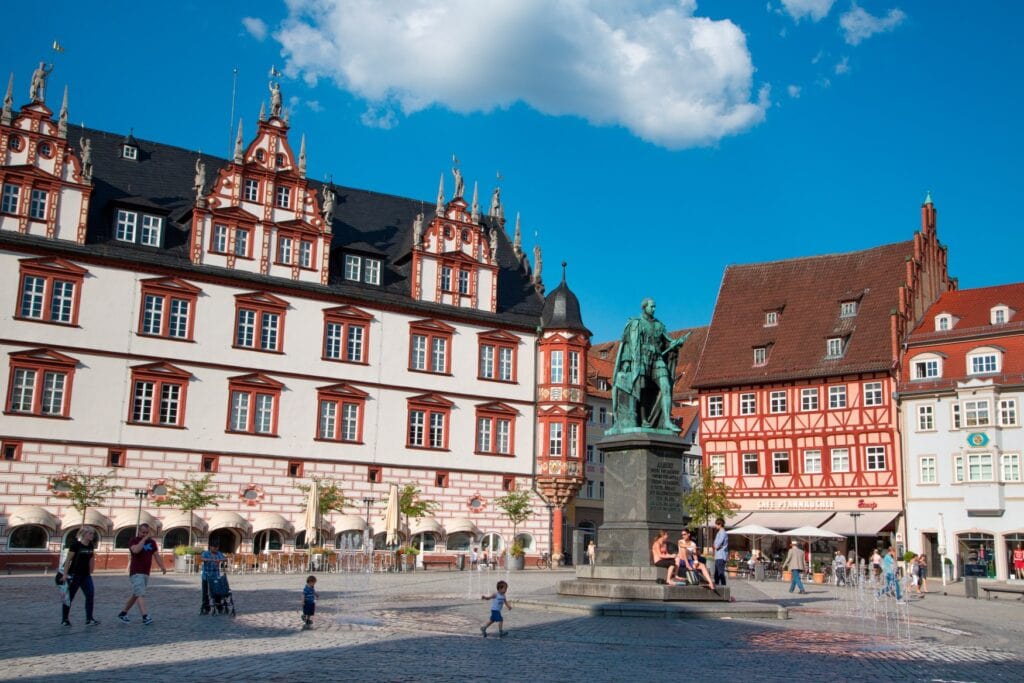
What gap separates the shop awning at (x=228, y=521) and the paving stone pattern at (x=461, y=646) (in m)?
16.3

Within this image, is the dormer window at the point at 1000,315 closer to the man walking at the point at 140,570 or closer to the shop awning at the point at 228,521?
the shop awning at the point at 228,521

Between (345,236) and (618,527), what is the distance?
2959 centimetres

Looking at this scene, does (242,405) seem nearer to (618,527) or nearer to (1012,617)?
(618,527)

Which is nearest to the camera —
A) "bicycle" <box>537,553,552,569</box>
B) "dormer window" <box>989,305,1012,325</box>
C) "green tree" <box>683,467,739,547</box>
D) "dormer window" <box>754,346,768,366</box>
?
"bicycle" <box>537,553,552,569</box>

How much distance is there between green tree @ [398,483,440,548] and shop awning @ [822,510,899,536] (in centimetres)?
1938

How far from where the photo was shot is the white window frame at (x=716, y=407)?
58.3 m

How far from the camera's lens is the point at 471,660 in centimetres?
1324

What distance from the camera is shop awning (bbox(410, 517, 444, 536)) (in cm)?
4538

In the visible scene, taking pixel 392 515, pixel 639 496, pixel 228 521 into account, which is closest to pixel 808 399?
pixel 392 515

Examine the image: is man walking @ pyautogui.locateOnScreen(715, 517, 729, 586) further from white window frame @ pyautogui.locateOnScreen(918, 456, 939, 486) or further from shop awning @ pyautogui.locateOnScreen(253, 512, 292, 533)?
white window frame @ pyautogui.locateOnScreen(918, 456, 939, 486)

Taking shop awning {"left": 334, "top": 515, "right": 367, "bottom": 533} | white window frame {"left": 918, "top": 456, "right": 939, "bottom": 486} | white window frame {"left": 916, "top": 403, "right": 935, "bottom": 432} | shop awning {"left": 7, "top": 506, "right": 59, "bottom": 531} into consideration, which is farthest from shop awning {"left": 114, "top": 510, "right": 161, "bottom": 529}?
white window frame {"left": 916, "top": 403, "right": 935, "bottom": 432}

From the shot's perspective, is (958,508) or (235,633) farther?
(958,508)

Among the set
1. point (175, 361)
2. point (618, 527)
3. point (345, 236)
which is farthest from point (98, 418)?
point (618, 527)

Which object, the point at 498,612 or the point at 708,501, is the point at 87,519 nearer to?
the point at 498,612
